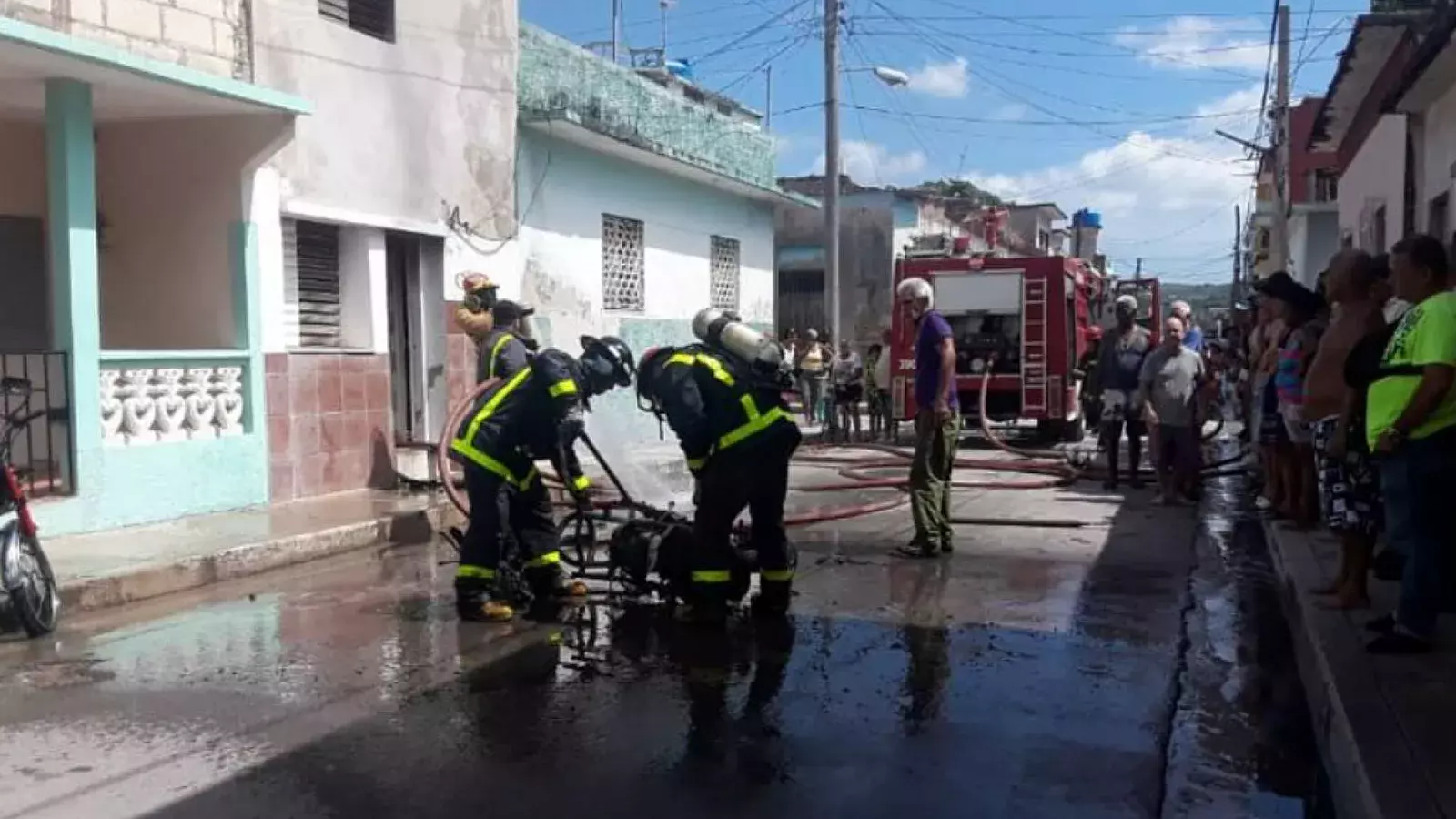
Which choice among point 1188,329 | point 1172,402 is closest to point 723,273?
point 1188,329

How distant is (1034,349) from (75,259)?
1185 centimetres

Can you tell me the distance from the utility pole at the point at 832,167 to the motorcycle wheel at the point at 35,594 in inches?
554

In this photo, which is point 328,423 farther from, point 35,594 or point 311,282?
point 35,594

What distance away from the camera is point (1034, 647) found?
5766mm

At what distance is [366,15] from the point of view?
36.7 feet

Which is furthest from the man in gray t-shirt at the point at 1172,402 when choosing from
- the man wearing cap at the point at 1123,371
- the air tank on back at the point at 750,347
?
the air tank on back at the point at 750,347

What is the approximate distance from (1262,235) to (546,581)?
133 feet

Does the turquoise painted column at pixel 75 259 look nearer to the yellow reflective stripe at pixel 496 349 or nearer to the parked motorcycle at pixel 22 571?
the parked motorcycle at pixel 22 571

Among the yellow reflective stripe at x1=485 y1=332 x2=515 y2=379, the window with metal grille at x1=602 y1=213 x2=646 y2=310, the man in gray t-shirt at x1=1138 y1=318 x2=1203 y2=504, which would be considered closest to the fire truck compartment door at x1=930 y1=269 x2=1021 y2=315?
the window with metal grille at x1=602 y1=213 x2=646 y2=310

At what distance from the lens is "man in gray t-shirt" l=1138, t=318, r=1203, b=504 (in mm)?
10305

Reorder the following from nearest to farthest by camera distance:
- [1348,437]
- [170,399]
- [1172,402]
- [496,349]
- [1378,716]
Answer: [1378,716], [1348,437], [496,349], [170,399], [1172,402]

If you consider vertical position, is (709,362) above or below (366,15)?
below

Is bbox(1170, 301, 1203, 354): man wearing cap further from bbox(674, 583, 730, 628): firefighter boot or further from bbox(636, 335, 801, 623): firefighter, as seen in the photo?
bbox(674, 583, 730, 628): firefighter boot

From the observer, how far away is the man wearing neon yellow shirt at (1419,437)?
4742mm
